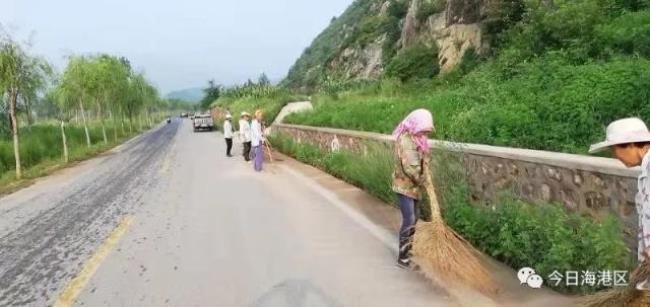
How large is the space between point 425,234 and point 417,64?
3468cm

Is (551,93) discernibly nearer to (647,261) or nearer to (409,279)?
(409,279)

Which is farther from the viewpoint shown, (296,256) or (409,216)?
(296,256)

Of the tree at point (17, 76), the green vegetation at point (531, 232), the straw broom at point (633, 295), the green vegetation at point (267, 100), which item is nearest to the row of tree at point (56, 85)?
the tree at point (17, 76)

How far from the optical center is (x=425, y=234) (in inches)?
223

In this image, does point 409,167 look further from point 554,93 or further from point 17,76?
point 17,76

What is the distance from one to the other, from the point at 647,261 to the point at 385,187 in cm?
675

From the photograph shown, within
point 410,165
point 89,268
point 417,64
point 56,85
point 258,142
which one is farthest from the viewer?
point 417,64

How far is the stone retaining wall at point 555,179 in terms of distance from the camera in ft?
14.7

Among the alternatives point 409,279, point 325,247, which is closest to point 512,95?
point 325,247

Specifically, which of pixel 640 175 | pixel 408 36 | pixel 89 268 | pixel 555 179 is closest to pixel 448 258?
pixel 555 179

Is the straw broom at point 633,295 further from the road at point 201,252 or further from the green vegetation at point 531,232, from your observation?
the road at point 201,252

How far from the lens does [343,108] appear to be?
66.7 feet

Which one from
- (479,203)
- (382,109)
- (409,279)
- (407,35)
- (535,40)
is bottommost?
(409,279)

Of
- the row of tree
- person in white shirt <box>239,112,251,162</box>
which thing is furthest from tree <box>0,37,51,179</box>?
person in white shirt <box>239,112,251,162</box>
